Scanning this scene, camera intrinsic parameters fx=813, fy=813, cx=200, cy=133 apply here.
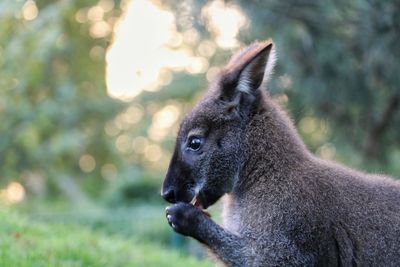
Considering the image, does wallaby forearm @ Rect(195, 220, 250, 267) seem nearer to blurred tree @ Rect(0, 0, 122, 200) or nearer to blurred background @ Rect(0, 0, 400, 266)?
blurred background @ Rect(0, 0, 400, 266)

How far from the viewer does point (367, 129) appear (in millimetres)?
16172

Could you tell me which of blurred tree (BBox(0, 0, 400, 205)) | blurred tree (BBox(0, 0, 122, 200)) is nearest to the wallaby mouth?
blurred tree (BBox(0, 0, 400, 205))

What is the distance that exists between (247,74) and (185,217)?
1.33 meters

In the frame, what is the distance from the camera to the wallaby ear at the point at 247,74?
266 inches

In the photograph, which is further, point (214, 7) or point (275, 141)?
point (214, 7)

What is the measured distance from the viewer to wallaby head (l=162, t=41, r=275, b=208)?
6871mm

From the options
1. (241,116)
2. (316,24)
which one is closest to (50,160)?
(316,24)

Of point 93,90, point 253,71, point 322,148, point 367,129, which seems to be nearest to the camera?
point 253,71

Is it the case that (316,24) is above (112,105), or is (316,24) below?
below

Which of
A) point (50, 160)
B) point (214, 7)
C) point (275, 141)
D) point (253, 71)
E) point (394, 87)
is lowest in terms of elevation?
point (275, 141)

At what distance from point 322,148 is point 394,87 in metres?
7.58

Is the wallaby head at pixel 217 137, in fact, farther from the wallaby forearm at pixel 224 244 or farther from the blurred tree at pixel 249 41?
the blurred tree at pixel 249 41

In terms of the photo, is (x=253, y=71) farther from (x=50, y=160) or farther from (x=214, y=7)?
(x=50, y=160)

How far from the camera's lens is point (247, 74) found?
6902 mm
